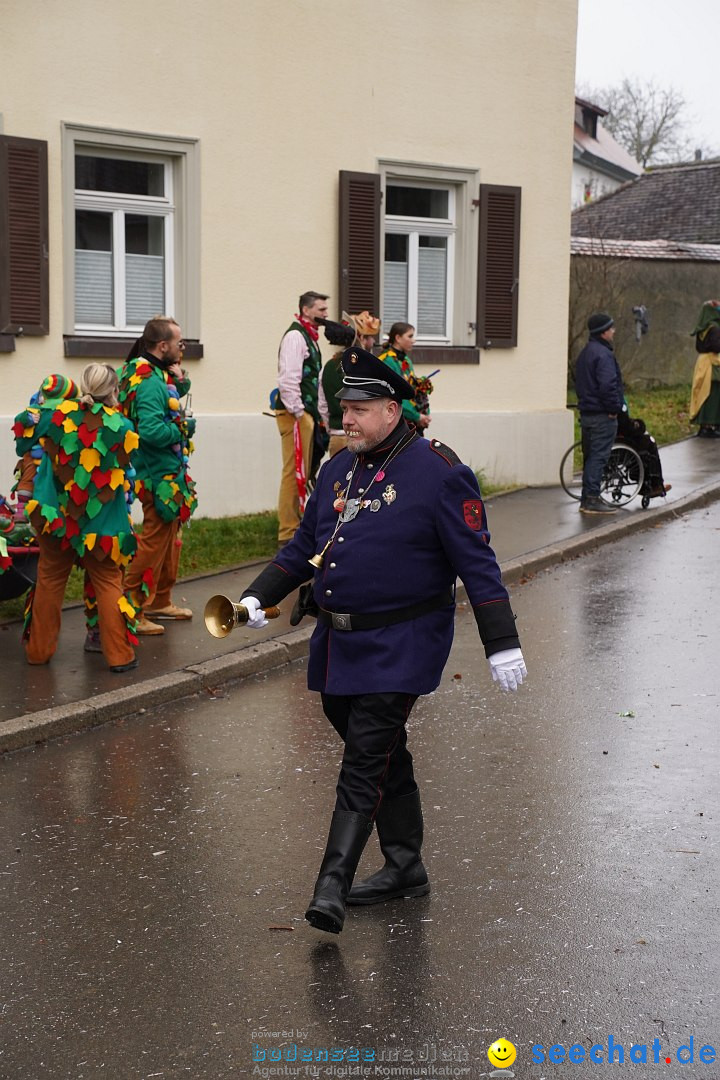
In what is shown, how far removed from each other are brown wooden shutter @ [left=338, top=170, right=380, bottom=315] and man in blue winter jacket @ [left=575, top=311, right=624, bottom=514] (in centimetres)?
231

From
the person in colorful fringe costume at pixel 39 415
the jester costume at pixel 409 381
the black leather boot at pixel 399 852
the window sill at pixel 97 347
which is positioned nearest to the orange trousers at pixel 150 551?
the person in colorful fringe costume at pixel 39 415

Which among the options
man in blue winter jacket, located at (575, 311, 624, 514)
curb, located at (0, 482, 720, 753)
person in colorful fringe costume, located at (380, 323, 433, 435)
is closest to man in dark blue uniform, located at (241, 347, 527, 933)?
curb, located at (0, 482, 720, 753)

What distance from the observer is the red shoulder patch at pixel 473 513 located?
4.90 meters

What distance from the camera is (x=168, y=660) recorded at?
8.69 metres

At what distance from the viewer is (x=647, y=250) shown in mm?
26719

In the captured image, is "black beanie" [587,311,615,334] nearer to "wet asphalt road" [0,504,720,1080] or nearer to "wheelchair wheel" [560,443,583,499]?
"wheelchair wheel" [560,443,583,499]

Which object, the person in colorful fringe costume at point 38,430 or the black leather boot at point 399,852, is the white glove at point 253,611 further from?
the person in colorful fringe costume at point 38,430

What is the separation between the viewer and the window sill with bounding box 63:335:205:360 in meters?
12.9

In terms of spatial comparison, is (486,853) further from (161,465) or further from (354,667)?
(161,465)

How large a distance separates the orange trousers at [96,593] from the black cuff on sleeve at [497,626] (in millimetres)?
3974

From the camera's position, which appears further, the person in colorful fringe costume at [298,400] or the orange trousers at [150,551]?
the person in colorful fringe costume at [298,400]

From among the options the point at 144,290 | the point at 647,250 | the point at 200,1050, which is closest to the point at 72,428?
the point at 200,1050

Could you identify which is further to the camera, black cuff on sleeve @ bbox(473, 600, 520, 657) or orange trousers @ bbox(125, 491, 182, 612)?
orange trousers @ bbox(125, 491, 182, 612)

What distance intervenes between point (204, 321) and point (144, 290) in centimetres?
63
